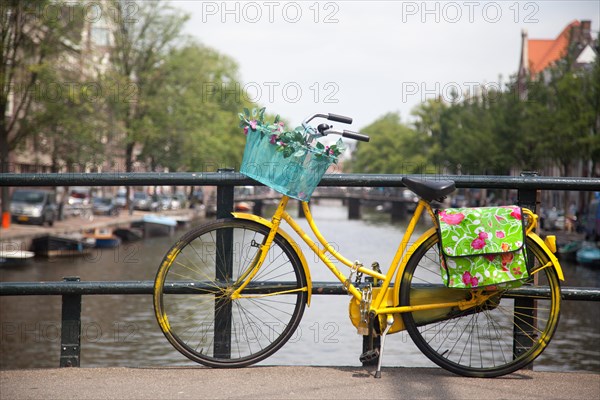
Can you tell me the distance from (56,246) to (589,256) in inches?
817

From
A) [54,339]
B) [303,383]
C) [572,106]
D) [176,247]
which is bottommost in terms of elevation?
[54,339]

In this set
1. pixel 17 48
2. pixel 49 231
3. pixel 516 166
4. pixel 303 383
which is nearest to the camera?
pixel 303 383

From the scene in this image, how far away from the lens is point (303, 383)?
170 inches

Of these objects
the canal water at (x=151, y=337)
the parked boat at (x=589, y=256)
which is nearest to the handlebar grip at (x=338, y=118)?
the canal water at (x=151, y=337)

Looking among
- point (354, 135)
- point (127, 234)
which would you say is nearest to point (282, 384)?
point (354, 135)

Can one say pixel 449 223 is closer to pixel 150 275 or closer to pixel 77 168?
pixel 150 275

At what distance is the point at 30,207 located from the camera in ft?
140

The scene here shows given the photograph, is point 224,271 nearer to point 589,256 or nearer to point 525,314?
point 525,314

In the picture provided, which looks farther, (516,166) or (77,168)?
(516,166)

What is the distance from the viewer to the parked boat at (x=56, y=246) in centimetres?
3744

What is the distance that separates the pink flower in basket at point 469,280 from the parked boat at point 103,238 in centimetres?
3922

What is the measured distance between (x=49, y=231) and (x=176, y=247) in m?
37.3

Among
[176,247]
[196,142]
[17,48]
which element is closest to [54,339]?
[176,247]

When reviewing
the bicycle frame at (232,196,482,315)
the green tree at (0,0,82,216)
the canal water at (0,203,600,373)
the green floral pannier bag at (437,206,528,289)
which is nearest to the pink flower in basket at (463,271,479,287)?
the green floral pannier bag at (437,206,528,289)
